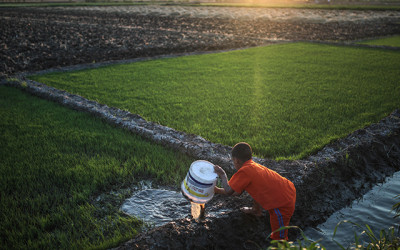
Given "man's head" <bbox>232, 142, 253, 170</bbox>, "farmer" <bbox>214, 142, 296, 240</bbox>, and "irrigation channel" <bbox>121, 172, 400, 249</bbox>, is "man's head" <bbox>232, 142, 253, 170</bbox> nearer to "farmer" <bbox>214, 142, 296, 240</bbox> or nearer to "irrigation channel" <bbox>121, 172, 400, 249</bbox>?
"farmer" <bbox>214, 142, 296, 240</bbox>

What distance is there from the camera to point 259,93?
690 centimetres

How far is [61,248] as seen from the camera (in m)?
2.55

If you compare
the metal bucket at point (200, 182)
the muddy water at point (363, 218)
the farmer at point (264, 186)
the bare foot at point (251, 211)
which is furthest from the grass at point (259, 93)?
the metal bucket at point (200, 182)

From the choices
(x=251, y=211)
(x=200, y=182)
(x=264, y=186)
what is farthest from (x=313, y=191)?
(x=200, y=182)

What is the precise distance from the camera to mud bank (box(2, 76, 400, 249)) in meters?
2.69

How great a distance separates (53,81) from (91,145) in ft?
14.9

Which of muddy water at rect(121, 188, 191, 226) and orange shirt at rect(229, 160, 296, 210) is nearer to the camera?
orange shirt at rect(229, 160, 296, 210)

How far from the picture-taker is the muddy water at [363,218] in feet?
9.98

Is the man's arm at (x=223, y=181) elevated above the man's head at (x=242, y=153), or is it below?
below

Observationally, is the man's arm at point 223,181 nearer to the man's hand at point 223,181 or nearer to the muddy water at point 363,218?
the man's hand at point 223,181

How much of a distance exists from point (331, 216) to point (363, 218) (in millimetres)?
348

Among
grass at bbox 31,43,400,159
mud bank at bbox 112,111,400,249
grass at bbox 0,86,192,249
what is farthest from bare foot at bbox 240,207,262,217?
grass at bbox 31,43,400,159

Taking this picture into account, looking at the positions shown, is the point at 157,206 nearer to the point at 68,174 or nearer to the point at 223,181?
the point at 223,181

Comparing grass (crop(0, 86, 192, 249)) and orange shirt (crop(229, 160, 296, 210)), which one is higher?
orange shirt (crop(229, 160, 296, 210))
